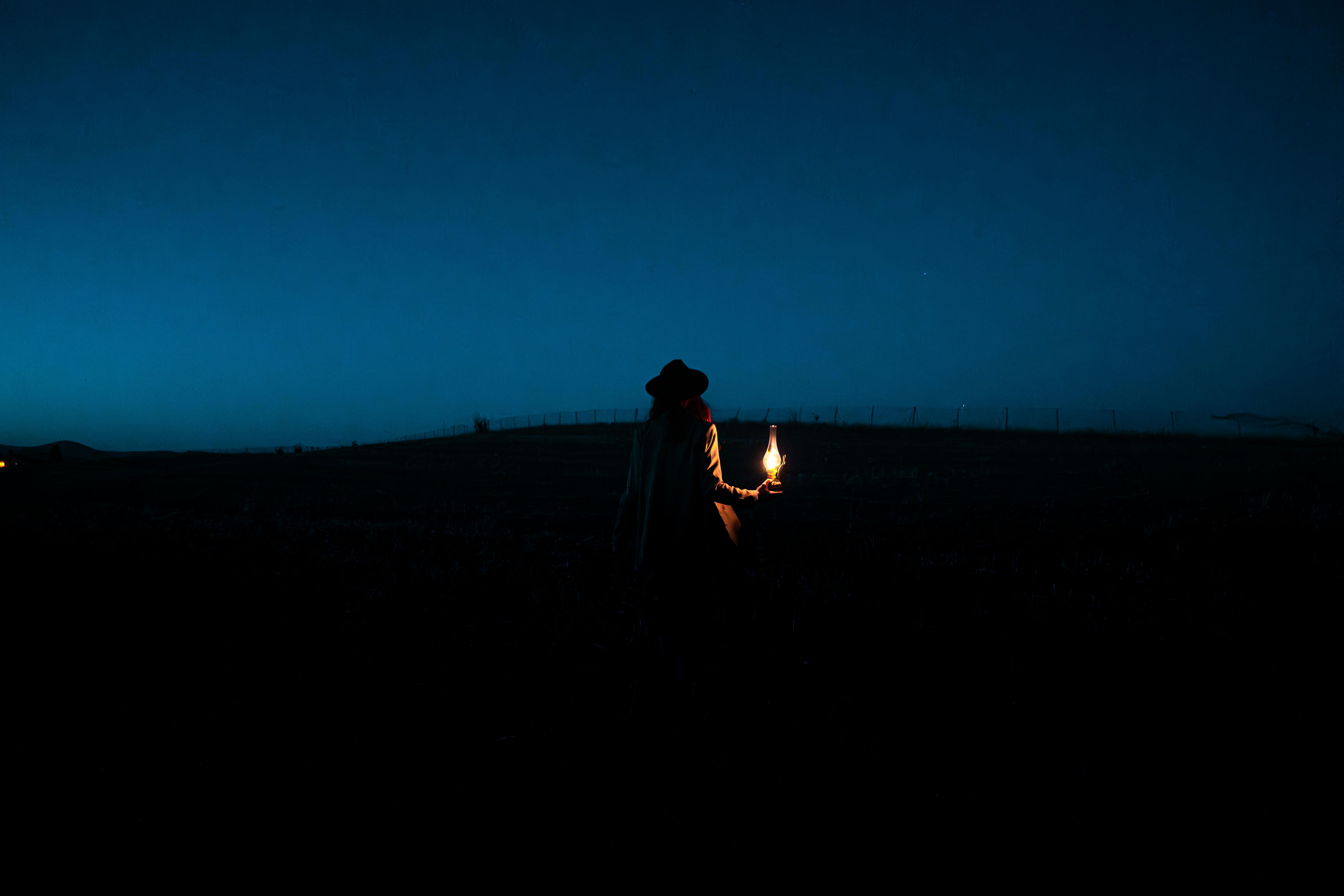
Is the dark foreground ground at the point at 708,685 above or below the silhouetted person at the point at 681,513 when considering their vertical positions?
below

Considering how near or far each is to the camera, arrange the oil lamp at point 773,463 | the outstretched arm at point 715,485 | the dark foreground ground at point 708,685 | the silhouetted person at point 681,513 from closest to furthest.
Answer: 1. the dark foreground ground at point 708,685
2. the oil lamp at point 773,463
3. the outstretched arm at point 715,485
4. the silhouetted person at point 681,513

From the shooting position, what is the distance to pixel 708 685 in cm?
420

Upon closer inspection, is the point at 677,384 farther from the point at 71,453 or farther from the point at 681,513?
the point at 71,453

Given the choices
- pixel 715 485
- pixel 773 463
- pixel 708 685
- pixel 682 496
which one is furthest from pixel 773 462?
pixel 708 685

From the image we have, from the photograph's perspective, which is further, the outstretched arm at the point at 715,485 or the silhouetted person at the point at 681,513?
the silhouetted person at the point at 681,513

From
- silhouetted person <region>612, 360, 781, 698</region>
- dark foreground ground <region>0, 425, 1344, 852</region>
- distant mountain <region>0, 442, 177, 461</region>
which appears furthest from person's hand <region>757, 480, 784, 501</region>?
distant mountain <region>0, 442, 177, 461</region>

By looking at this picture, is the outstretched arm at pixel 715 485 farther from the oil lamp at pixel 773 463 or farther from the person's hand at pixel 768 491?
the oil lamp at pixel 773 463

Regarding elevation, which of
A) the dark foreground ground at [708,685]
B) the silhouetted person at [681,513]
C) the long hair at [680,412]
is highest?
the long hair at [680,412]

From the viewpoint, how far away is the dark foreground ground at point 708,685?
2.88 m

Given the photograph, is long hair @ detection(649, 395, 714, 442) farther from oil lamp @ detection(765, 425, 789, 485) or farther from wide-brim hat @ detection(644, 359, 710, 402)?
oil lamp @ detection(765, 425, 789, 485)

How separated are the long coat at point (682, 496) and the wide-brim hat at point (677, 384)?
109 mm

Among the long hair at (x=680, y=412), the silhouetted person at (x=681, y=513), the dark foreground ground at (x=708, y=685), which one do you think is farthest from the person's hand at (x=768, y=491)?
the dark foreground ground at (x=708, y=685)

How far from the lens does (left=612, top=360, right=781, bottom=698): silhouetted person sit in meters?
3.92

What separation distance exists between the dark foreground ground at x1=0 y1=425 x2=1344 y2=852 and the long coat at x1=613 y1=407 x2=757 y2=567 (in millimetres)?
343
